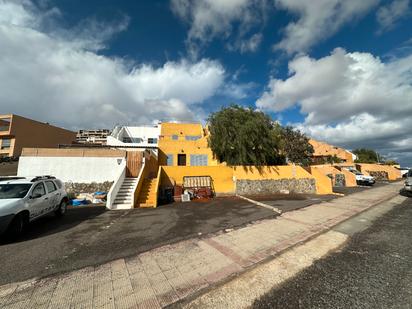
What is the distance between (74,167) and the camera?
1327 cm

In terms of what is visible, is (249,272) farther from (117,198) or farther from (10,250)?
(117,198)

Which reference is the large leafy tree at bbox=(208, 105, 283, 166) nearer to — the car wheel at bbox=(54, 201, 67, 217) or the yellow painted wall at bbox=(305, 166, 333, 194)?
the yellow painted wall at bbox=(305, 166, 333, 194)

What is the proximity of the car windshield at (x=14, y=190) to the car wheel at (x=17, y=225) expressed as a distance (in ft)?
2.56

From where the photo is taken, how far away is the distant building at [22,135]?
91.8 ft

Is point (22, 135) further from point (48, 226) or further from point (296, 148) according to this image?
point (296, 148)

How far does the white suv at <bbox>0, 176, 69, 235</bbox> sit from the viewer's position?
5152 mm

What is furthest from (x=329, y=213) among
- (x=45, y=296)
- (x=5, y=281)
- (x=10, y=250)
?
(x=10, y=250)

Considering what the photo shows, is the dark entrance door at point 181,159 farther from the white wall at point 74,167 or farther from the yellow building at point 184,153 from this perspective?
the white wall at point 74,167

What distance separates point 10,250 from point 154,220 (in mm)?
4093

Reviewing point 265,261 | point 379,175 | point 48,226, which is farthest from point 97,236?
point 379,175

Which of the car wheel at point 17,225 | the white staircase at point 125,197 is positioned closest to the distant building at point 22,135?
the white staircase at point 125,197

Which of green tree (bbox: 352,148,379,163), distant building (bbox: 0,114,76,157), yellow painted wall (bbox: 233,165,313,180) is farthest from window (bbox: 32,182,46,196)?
green tree (bbox: 352,148,379,163)

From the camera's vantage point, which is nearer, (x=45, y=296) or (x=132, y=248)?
(x=45, y=296)

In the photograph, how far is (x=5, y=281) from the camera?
3434 mm
